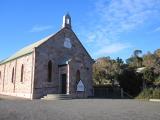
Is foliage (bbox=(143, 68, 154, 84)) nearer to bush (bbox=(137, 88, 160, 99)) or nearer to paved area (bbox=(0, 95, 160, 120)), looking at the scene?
A: bush (bbox=(137, 88, 160, 99))

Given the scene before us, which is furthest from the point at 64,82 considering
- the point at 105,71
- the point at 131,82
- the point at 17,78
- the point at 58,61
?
the point at 105,71

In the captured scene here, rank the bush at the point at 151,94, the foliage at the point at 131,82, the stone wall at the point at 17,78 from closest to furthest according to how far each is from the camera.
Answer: the bush at the point at 151,94 → the stone wall at the point at 17,78 → the foliage at the point at 131,82

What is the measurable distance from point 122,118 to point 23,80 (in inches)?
1072

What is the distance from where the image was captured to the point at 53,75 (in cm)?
3725

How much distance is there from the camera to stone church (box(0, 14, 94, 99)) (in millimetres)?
35312

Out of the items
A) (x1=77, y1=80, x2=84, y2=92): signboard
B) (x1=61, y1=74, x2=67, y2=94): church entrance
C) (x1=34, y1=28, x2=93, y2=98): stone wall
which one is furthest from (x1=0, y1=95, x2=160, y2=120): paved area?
(x1=61, y1=74, x2=67, y2=94): church entrance

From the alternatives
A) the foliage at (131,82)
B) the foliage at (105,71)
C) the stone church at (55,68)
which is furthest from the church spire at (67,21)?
the foliage at (105,71)

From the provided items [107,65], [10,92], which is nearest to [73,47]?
[10,92]

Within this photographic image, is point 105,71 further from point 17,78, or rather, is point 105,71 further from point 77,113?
point 77,113

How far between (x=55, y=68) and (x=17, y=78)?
24.8 ft

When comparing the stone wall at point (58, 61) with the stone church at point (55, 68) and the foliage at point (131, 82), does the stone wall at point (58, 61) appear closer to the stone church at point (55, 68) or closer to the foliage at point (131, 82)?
the stone church at point (55, 68)

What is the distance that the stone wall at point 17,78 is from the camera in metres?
36.1

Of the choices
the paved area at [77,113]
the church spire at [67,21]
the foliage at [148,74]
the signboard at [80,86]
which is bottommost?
the paved area at [77,113]

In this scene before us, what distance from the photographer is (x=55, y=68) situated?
37.8 m
